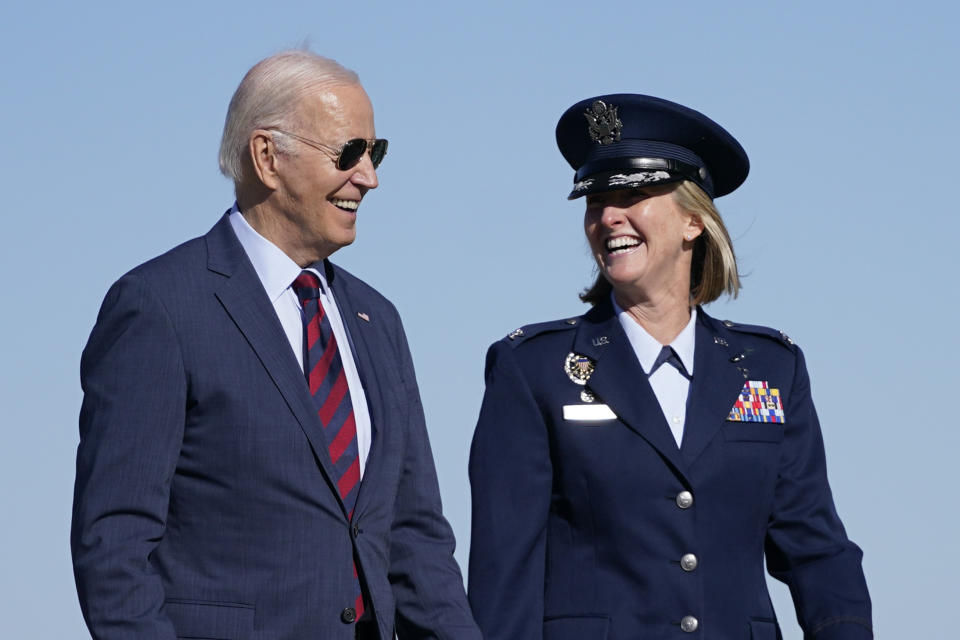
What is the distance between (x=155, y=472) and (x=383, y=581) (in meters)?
0.83

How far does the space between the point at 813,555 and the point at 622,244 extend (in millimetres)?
1384

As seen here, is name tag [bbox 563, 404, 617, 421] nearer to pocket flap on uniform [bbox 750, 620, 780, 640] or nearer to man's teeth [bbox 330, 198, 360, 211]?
pocket flap on uniform [bbox 750, 620, 780, 640]

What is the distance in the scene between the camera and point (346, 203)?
18.1 feet

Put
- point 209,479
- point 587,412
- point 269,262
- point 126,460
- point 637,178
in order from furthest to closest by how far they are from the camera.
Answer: point 637,178, point 587,412, point 269,262, point 209,479, point 126,460

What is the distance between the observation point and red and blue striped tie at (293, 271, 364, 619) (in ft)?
17.1

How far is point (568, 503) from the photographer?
6.44m

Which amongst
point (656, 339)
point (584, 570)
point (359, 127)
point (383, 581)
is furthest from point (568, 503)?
point (359, 127)

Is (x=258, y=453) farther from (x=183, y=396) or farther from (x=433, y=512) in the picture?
(x=433, y=512)

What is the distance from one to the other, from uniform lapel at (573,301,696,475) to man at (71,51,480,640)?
3.48 ft

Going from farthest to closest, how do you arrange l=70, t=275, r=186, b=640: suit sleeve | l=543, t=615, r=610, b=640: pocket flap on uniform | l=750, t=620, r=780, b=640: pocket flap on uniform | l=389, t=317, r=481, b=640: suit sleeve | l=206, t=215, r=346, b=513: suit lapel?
l=750, t=620, r=780, b=640: pocket flap on uniform → l=543, t=615, r=610, b=640: pocket flap on uniform → l=389, t=317, r=481, b=640: suit sleeve → l=206, t=215, r=346, b=513: suit lapel → l=70, t=275, r=186, b=640: suit sleeve

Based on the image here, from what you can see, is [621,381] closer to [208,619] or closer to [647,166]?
[647,166]

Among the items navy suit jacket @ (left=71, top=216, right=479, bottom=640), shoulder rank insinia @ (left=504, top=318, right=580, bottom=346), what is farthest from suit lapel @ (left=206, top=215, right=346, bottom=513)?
shoulder rank insinia @ (left=504, top=318, right=580, bottom=346)

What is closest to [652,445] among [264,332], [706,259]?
[706,259]

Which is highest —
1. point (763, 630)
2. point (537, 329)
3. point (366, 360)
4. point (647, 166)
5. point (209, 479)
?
point (647, 166)
